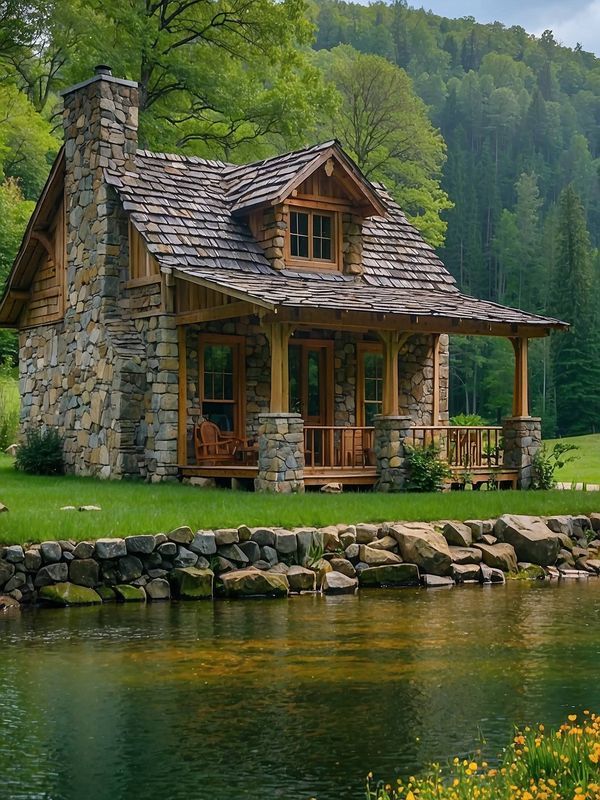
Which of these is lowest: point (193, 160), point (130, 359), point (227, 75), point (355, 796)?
point (355, 796)

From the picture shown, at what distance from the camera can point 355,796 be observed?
7.41 meters

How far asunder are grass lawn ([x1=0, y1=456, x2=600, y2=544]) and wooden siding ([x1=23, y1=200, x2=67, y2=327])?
5344 mm

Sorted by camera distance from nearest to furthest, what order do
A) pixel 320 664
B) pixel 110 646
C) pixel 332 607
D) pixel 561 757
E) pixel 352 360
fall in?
pixel 561 757 → pixel 320 664 → pixel 110 646 → pixel 332 607 → pixel 352 360

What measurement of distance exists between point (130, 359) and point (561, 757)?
56.2ft

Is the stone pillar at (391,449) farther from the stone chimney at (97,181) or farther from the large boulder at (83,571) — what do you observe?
the large boulder at (83,571)

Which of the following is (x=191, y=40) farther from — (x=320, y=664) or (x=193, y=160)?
(x=320, y=664)

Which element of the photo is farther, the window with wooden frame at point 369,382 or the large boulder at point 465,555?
the window with wooden frame at point 369,382

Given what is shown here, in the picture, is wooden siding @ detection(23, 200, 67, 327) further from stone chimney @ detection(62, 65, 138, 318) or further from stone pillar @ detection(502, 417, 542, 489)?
stone pillar @ detection(502, 417, 542, 489)

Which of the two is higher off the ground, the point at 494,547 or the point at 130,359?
the point at 130,359

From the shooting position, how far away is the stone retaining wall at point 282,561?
47.6 feet

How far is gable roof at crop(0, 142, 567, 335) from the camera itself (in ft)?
70.4

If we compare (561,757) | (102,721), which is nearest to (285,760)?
(102,721)

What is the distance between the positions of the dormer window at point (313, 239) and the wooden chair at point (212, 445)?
148 inches

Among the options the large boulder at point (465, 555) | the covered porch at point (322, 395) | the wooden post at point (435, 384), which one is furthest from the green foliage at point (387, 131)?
the large boulder at point (465, 555)
